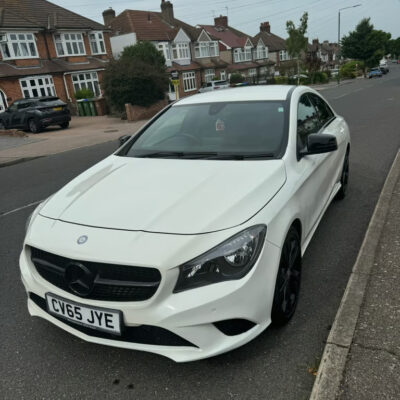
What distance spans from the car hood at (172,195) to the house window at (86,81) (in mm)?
31195

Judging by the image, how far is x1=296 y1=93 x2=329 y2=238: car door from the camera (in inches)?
122

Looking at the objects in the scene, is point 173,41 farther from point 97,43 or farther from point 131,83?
point 131,83

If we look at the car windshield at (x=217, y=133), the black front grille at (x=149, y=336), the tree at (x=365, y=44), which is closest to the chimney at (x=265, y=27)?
the tree at (x=365, y=44)

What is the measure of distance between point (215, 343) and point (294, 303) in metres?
0.90

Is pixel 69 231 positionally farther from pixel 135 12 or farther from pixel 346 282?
pixel 135 12

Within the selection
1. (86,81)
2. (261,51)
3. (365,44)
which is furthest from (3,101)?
(365,44)

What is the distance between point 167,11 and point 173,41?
751 centimetres

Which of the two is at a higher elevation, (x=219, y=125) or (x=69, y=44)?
(x=69, y=44)

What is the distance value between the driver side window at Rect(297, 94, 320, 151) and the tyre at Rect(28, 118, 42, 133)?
55.3 feet

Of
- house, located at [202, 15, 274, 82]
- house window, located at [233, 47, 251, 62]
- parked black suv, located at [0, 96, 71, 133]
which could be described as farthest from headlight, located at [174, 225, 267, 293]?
house window, located at [233, 47, 251, 62]

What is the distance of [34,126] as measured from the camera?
60.5ft

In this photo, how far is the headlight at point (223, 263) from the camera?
213cm

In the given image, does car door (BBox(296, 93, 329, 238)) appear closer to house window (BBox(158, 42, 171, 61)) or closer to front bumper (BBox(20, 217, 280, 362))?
front bumper (BBox(20, 217, 280, 362))

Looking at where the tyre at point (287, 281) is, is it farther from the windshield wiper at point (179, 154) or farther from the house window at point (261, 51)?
the house window at point (261, 51)
